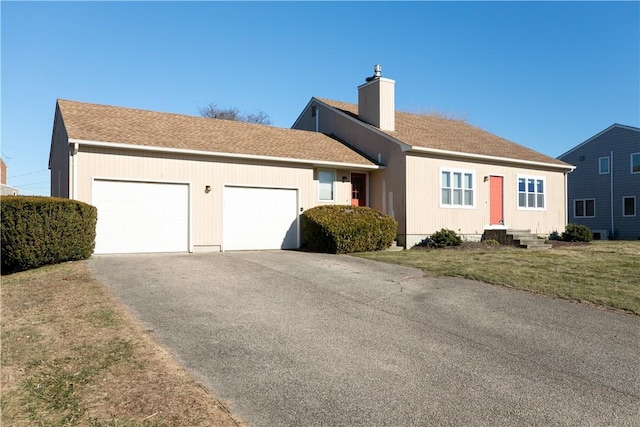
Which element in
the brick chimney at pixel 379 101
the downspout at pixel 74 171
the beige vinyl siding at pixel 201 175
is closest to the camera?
the downspout at pixel 74 171

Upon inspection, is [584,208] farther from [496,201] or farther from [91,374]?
[91,374]

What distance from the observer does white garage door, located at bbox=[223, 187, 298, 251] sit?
50.5 ft

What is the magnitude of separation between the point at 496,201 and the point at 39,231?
52.5 feet

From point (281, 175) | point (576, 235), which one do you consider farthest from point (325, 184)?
point (576, 235)

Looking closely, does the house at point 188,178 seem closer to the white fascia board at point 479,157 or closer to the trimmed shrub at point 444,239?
the white fascia board at point 479,157

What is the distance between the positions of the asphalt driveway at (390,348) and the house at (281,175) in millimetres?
4174

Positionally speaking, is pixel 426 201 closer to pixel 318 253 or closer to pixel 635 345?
pixel 318 253

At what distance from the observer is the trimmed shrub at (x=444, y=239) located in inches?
669

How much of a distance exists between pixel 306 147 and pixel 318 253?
4.88 metres

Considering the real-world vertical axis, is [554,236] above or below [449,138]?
below

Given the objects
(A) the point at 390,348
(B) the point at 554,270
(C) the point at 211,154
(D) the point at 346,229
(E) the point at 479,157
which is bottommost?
(A) the point at 390,348

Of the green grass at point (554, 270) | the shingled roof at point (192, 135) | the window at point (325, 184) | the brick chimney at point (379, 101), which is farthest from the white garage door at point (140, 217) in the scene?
the brick chimney at point (379, 101)

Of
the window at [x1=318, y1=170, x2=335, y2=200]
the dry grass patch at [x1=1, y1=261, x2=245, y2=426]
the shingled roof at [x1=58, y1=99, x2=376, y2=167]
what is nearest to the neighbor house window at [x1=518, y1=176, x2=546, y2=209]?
the shingled roof at [x1=58, y1=99, x2=376, y2=167]

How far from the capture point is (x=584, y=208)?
1230 inches
